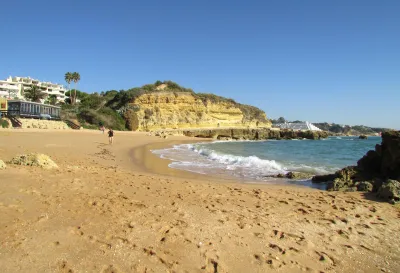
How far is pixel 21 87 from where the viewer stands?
8062 centimetres

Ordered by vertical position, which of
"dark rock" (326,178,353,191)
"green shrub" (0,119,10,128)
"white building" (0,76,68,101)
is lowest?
"dark rock" (326,178,353,191)

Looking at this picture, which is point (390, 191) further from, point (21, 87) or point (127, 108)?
point (21, 87)

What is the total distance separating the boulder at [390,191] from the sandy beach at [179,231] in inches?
16.1

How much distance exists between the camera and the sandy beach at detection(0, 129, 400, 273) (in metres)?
3.11

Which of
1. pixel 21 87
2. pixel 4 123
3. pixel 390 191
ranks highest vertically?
pixel 21 87

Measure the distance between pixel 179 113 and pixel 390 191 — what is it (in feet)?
170

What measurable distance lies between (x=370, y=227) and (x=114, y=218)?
4521 millimetres

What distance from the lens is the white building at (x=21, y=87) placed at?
7332 centimetres

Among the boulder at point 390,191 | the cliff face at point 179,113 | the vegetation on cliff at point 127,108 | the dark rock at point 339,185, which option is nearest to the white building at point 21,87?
the vegetation on cliff at point 127,108

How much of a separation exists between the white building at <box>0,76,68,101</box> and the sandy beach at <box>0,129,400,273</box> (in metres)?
75.8

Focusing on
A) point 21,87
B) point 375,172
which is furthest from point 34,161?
point 21,87

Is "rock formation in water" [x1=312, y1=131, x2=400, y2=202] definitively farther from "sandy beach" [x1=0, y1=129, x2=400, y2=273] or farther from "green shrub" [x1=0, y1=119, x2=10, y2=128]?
"green shrub" [x1=0, y1=119, x2=10, y2=128]

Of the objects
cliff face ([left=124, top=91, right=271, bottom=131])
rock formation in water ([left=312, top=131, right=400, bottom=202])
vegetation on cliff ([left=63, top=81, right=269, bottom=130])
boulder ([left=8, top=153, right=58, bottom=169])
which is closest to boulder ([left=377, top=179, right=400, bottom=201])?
rock formation in water ([left=312, top=131, right=400, bottom=202])

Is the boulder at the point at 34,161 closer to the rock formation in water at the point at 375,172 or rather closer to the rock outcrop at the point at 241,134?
the rock formation in water at the point at 375,172
